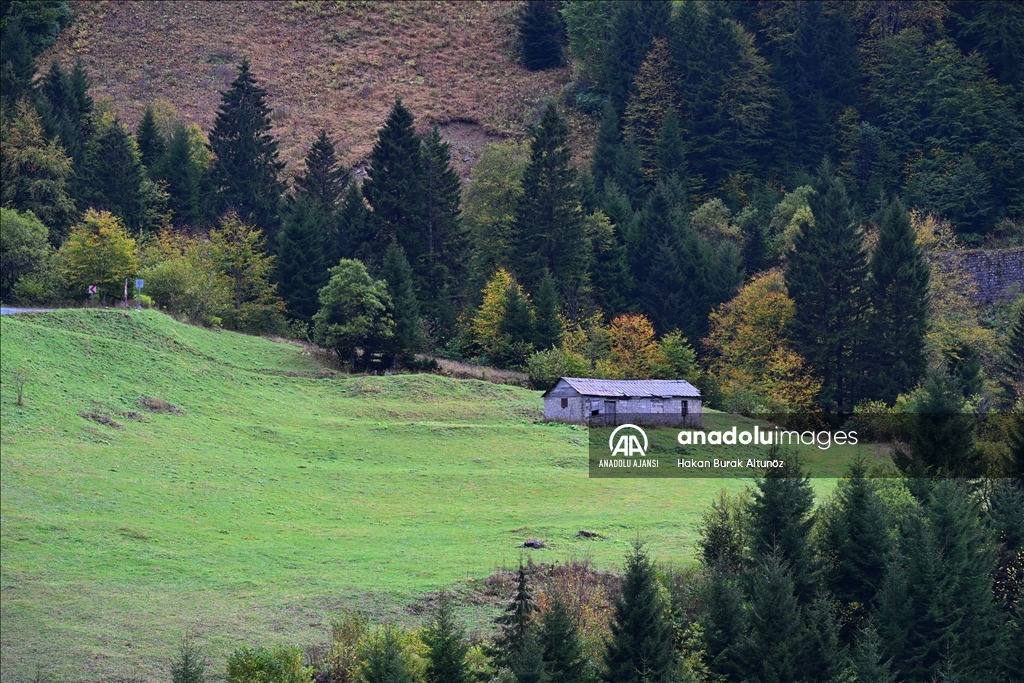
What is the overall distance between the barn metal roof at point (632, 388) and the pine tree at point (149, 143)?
49.4 metres

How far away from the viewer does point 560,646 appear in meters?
42.4

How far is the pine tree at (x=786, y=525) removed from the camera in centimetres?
4922

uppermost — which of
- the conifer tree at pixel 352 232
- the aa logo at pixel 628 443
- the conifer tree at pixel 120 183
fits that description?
the conifer tree at pixel 120 183

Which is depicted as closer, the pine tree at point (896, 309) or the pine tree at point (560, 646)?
the pine tree at point (560, 646)

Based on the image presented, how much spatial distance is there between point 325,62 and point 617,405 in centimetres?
8216

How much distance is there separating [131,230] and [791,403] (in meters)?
44.0

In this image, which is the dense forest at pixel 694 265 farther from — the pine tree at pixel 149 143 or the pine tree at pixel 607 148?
the pine tree at pixel 607 148

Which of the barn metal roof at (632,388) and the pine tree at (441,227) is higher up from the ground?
the pine tree at (441,227)

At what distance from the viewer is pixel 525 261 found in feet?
329

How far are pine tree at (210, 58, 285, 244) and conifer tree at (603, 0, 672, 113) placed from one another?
32528 mm

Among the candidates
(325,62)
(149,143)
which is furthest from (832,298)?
(325,62)

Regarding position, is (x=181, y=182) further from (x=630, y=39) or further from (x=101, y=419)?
(x=101, y=419)

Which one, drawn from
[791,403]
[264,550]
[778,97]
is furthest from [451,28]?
[264,550]

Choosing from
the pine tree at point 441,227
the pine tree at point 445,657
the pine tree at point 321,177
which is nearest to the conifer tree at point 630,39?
the pine tree at point 321,177
